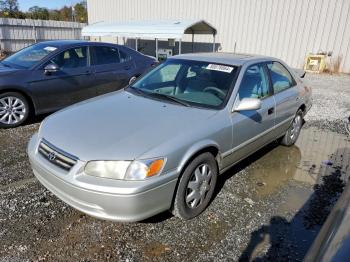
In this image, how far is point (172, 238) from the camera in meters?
2.87

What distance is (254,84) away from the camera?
389 centimetres

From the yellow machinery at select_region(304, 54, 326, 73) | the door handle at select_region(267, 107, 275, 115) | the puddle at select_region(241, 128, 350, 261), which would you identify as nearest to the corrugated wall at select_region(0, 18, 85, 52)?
the yellow machinery at select_region(304, 54, 326, 73)

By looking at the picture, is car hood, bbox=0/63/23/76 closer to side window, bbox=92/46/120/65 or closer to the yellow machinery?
side window, bbox=92/46/120/65

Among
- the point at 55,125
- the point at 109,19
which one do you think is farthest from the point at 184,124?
the point at 109,19

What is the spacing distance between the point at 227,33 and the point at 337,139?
12230mm

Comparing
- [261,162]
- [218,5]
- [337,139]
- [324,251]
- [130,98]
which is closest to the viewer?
[324,251]

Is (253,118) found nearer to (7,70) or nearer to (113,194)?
(113,194)

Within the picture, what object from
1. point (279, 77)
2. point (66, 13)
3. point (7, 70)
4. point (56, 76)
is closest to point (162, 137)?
point (279, 77)

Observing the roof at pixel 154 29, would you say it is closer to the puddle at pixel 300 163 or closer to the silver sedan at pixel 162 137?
the puddle at pixel 300 163

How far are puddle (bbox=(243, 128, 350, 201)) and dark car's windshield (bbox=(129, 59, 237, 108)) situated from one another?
1329 mm

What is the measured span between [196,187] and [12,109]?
13.1ft

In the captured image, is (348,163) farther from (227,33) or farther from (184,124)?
(227,33)

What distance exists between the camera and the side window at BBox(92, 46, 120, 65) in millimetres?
6395

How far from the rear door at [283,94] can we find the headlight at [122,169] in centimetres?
249
